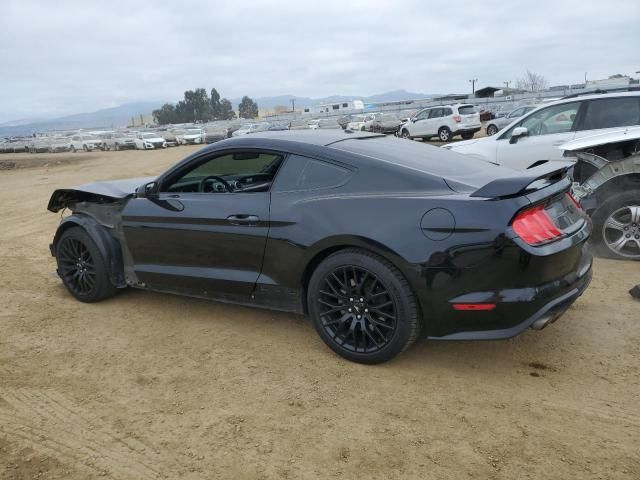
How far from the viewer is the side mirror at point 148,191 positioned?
434cm

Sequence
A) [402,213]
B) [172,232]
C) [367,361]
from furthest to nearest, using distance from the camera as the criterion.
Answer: [172,232]
[367,361]
[402,213]

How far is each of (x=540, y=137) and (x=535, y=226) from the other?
15.9 feet

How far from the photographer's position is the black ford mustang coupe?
3000 millimetres

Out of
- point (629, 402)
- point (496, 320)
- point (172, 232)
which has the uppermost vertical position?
point (172, 232)

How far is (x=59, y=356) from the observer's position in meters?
3.86

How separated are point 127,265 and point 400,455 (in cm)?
304

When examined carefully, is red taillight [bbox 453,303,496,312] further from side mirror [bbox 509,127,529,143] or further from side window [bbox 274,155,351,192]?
side mirror [bbox 509,127,529,143]


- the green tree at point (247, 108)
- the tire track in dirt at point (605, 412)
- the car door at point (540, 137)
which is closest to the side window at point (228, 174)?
the tire track in dirt at point (605, 412)

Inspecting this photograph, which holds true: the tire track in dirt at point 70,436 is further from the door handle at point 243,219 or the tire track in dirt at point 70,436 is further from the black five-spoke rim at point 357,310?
the door handle at point 243,219

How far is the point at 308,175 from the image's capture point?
3.62 meters

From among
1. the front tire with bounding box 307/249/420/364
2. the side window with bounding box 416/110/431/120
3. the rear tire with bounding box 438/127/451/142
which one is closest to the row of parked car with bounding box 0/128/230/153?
the side window with bounding box 416/110/431/120

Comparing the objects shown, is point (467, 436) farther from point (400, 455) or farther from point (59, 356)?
point (59, 356)

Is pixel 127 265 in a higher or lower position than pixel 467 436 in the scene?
higher

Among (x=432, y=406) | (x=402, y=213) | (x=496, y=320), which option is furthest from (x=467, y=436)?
(x=402, y=213)
